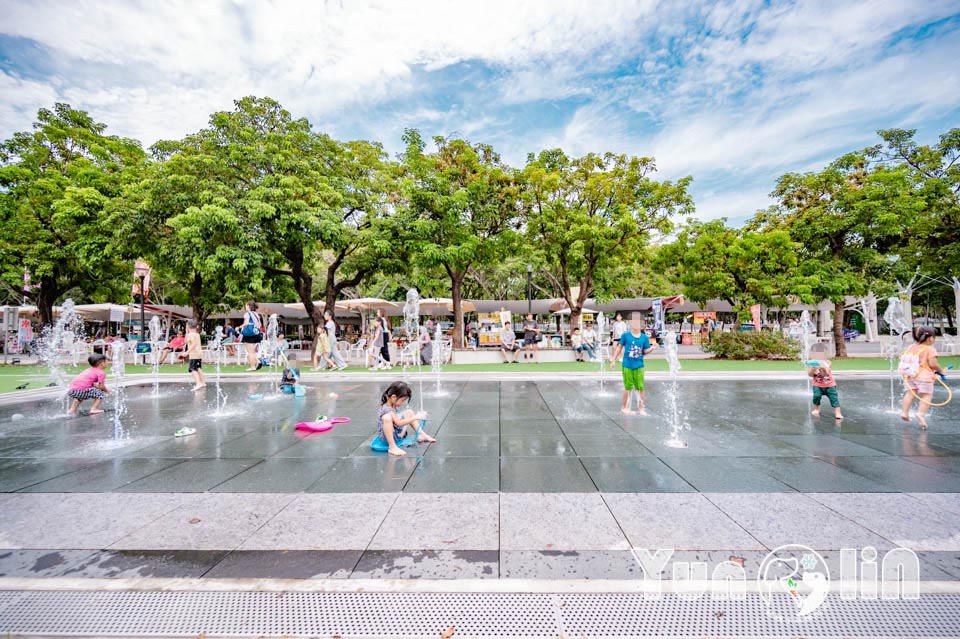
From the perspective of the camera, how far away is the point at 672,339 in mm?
8148

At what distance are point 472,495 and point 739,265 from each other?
19.9m

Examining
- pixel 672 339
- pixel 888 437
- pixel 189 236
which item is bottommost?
pixel 888 437

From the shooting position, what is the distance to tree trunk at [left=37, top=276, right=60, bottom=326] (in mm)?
21094

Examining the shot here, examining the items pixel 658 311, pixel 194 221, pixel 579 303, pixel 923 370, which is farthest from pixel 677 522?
pixel 658 311

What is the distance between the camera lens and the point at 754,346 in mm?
18703

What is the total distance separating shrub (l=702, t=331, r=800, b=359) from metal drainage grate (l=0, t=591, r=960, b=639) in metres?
18.6

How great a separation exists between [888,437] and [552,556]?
5.86m

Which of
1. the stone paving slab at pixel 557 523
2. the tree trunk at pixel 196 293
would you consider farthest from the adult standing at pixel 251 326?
the stone paving slab at pixel 557 523

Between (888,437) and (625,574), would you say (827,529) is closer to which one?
(625,574)

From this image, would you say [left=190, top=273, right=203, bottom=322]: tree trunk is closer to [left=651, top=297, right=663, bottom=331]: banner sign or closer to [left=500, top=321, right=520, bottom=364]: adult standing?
[left=500, top=321, right=520, bottom=364]: adult standing

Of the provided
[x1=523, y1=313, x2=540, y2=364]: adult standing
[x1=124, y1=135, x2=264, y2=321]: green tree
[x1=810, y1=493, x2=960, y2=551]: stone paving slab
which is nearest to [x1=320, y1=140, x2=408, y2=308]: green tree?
[x1=124, y1=135, x2=264, y2=321]: green tree

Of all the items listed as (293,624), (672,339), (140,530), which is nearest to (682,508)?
(293,624)

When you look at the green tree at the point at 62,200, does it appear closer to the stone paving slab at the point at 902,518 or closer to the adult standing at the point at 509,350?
the adult standing at the point at 509,350

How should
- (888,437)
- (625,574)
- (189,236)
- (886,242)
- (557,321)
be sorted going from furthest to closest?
(557,321), (886,242), (189,236), (888,437), (625,574)
